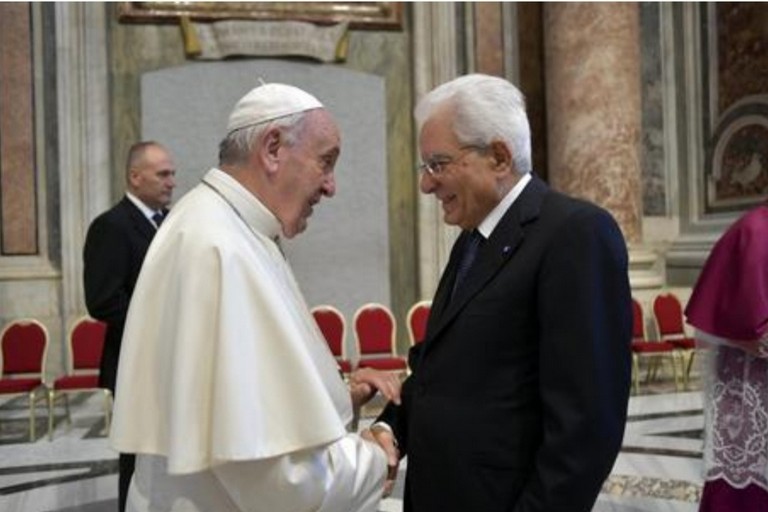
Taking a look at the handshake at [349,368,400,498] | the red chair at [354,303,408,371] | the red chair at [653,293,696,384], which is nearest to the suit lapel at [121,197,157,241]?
the handshake at [349,368,400,498]

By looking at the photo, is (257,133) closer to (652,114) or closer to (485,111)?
(485,111)

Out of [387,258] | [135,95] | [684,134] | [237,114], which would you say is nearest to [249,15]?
[135,95]

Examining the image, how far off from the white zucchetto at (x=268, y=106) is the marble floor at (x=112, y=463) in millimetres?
3356

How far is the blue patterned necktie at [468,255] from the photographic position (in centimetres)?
206

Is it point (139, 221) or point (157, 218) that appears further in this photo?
point (157, 218)

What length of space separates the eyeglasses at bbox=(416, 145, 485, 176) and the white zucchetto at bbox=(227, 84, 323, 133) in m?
0.33

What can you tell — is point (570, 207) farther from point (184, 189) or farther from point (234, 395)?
point (184, 189)

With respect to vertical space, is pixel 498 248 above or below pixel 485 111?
below

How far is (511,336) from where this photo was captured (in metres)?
1.89

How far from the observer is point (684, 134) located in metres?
10.6

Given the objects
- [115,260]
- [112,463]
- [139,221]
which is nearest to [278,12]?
[112,463]

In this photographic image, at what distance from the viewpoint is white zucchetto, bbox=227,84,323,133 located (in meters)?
1.76

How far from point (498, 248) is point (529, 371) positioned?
0.28m

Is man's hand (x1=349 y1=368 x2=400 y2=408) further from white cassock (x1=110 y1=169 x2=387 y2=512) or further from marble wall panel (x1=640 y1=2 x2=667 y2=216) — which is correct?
marble wall panel (x1=640 y1=2 x2=667 y2=216)
